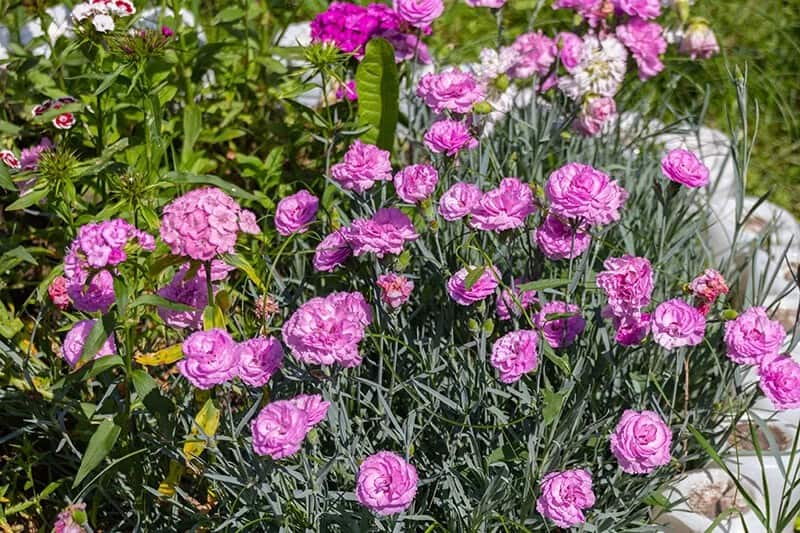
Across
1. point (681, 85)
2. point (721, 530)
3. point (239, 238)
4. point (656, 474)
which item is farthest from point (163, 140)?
point (681, 85)

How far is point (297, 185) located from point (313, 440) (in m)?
1.01

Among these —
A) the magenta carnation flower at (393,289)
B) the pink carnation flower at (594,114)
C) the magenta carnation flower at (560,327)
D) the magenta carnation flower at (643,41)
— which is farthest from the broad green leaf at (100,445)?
the magenta carnation flower at (643,41)

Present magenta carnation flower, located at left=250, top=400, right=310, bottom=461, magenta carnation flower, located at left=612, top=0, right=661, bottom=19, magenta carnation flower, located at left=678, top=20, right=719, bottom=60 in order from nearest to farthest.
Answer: magenta carnation flower, located at left=250, top=400, right=310, bottom=461, magenta carnation flower, located at left=612, top=0, right=661, bottom=19, magenta carnation flower, located at left=678, top=20, right=719, bottom=60

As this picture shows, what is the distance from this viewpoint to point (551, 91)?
228 cm

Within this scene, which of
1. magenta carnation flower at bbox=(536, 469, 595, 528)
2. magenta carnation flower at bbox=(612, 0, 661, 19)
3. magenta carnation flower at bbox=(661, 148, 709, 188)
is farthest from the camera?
magenta carnation flower at bbox=(612, 0, 661, 19)

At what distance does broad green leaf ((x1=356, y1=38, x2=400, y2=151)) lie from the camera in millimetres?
2018

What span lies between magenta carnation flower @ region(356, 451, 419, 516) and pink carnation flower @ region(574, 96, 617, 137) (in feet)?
3.43

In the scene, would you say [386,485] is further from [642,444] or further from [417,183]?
[417,183]

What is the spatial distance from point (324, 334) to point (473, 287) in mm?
286

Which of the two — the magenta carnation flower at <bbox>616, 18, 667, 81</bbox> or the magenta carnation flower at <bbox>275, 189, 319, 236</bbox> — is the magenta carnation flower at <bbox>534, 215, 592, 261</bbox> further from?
the magenta carnation flower at <bbox>616, 18, 667, 81</bbox>

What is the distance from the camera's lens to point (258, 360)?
1.37m

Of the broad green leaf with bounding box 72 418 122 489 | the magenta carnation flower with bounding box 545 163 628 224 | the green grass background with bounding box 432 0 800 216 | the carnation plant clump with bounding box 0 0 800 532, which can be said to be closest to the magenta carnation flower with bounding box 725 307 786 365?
the carnation plant clump with bounding box 0 0 800 532

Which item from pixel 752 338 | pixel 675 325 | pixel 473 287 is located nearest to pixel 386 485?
pixel 473 287

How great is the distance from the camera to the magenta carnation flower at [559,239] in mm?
1524
